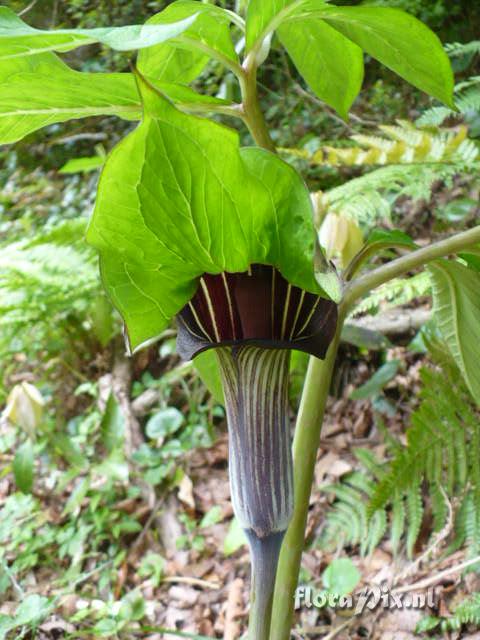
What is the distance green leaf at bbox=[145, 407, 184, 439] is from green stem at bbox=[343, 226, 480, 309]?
1.07m

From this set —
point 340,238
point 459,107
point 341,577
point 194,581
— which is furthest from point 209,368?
point 459,107

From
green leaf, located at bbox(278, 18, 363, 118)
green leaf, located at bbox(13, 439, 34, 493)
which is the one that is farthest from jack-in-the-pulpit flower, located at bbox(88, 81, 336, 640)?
green leaf, located at bbox(13, 439, 34, 493)

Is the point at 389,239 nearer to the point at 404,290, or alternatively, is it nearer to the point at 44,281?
the point at 404,290

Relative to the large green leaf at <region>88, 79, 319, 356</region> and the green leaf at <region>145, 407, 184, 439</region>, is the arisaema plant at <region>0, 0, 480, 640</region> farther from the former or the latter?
the green leaf at <region>145, 407, 184, 439</region>

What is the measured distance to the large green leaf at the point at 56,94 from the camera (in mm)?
421

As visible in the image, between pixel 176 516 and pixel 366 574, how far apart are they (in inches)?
19.4

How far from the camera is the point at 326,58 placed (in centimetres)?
56

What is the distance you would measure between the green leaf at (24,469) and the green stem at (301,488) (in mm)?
1045

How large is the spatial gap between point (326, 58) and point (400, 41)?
0.11m

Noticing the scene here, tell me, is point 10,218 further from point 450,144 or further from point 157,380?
point 450,144

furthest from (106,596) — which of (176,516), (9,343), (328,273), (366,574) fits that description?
(328,273)

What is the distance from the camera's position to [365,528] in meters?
1.11

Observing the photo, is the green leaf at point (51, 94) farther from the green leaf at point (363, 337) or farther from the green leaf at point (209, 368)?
the green leaf at point (363, 337)

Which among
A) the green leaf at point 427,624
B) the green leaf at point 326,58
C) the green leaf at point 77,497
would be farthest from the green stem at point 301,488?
the green leaf at point 77,497
